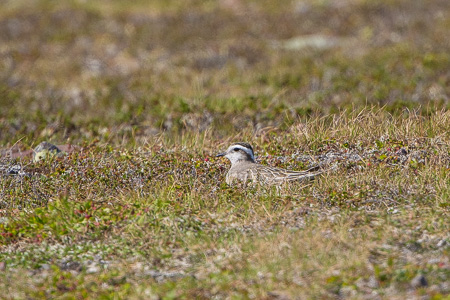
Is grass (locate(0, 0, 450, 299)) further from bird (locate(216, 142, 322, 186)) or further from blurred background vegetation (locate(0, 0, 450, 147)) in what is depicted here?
bird (locate(216, 142, 322, 186))

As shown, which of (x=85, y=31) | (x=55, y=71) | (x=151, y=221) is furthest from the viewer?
(x=85, y=31)

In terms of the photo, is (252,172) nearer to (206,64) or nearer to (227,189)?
(227,189)

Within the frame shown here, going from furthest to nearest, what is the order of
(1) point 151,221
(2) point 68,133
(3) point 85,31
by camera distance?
1. (3) point 85,31
2. (2) point 68,133
3. (1) point 151,221

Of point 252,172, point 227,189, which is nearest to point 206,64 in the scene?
point 252,172

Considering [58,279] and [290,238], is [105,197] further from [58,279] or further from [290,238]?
[290,238]

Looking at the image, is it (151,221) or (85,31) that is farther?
(85,31)

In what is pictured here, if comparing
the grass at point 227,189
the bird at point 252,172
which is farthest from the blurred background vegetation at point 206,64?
the bird at point 252,172

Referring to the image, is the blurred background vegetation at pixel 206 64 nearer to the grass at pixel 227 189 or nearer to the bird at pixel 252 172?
the grass at pixel 227 189

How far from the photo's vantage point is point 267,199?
823cm

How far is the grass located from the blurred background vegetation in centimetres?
11

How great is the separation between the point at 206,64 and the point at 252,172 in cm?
1378

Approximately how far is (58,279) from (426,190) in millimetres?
4514

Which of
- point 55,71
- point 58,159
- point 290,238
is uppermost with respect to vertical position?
point 290,238

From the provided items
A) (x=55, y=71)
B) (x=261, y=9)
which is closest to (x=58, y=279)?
(x=55, y=71)
